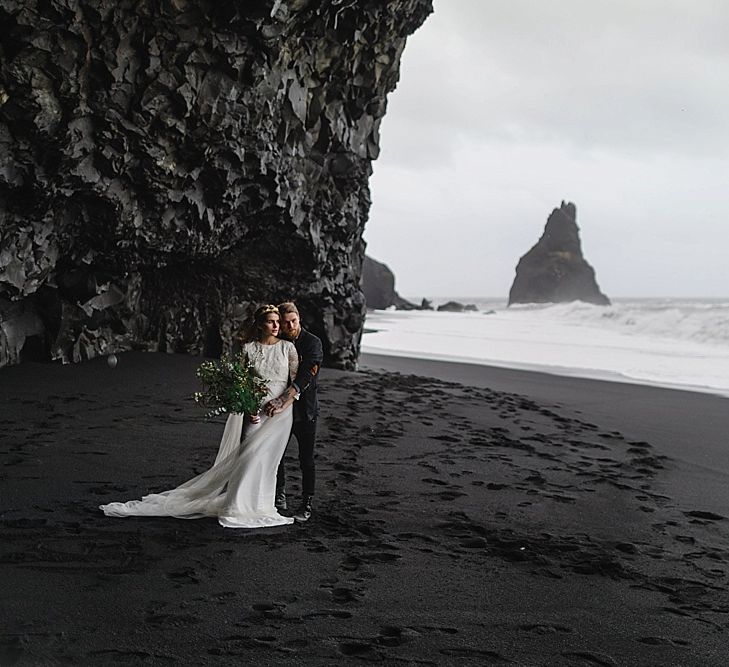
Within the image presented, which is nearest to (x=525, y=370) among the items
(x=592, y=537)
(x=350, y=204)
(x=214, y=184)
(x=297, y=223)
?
(x=350, y=204)

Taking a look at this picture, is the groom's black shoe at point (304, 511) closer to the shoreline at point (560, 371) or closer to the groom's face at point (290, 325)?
the groom's face at point (290, 325)

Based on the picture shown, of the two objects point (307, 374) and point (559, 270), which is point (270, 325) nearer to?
point (307, 374)

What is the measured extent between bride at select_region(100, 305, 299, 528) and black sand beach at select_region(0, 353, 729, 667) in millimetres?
163

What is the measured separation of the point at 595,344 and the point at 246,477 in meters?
20.7

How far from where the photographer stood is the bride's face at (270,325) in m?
5.25

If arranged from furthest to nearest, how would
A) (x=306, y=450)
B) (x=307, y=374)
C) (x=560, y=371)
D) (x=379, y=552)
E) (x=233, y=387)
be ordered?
(x=560, y=371)
(x=306, y=450)
(x=307, y=374)
(x=233, y=387)
(x=379, y=552)

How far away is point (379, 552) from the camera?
461cm

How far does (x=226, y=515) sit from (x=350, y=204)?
10.4m

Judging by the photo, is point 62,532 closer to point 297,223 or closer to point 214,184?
point 214,184

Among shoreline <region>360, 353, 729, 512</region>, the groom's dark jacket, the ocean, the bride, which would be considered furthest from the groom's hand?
the ocean

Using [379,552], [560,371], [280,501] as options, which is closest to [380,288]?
[560,371]

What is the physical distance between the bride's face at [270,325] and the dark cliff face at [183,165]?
5009 millimetres

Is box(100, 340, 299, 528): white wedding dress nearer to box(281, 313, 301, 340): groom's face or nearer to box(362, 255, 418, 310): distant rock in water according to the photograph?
box(281, 313, 301, 340): groom's face

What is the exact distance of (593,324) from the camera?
32656 mm
